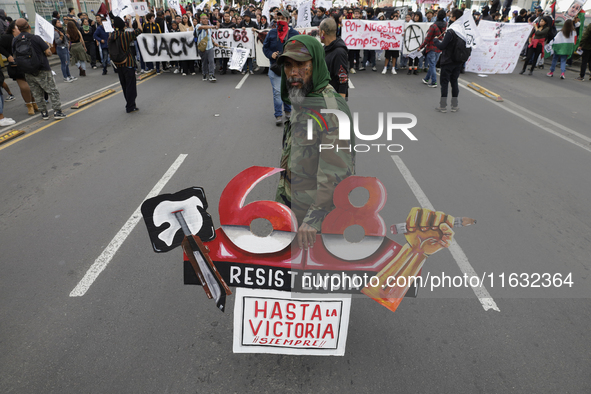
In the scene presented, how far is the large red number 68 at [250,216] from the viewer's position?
6.31ft

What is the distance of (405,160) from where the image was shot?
5953 mm

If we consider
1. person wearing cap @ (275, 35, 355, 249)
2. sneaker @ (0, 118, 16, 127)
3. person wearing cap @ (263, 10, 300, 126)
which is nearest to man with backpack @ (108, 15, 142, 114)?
sneaker @ (0, 118, 16, 127)

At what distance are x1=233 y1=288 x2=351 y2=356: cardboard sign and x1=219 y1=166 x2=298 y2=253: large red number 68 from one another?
0.38 meters

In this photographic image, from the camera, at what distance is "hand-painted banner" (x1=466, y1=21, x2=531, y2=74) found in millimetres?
13414

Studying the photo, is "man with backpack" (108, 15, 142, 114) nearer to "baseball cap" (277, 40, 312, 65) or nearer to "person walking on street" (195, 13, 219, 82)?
"person walking on street" (195, 13, 219, 82)

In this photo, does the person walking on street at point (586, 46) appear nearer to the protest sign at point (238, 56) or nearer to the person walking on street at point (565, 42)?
the person walking on street at point (565, 42)

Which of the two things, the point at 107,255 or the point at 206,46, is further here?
the point at 206,46

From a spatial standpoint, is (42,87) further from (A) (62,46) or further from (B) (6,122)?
(A) (62,46)

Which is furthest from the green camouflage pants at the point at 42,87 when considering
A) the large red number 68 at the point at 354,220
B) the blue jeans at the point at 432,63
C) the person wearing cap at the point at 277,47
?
the blue jeans at the point at 432,63

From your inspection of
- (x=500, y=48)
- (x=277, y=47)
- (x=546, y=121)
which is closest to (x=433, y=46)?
(x=546, y=121)

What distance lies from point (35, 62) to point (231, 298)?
7.48 m

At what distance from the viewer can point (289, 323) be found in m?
2.32

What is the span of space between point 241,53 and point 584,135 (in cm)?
1038

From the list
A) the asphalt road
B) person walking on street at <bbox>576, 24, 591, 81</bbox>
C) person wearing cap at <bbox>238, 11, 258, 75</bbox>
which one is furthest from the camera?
person wearing cap at <bbox>238, 11, 258, 75</bbox>
